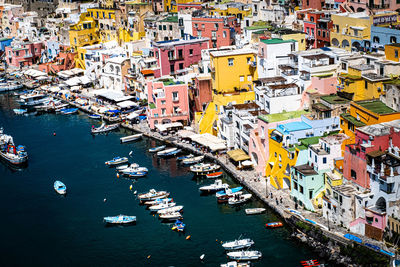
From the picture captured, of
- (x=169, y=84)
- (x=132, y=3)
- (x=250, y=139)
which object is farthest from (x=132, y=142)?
(x=132, y=3)

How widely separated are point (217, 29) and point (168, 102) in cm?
2117

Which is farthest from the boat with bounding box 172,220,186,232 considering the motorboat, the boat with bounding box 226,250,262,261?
the boat with bounding box 226,250,262,261

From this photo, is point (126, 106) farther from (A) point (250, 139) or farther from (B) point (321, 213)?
(B) point (321, 213)

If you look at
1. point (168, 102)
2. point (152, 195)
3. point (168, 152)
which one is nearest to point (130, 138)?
point (168, 102)

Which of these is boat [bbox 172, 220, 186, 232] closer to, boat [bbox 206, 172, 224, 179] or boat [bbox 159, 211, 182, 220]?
boat [bbox 159, 211, 182, 220]

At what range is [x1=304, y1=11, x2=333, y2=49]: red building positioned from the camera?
Result: 96.1m

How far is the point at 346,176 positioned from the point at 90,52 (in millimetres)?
76889

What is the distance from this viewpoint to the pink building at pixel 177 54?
106 m

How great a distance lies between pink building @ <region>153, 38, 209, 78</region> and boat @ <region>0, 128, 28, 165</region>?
27.1m

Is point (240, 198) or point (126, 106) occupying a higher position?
point (126, 106)

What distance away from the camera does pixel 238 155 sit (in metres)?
81.6

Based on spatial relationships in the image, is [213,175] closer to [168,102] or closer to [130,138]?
[168,102]

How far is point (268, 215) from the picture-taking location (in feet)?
230

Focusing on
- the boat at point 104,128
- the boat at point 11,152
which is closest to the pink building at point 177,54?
the boat at point 104,128
